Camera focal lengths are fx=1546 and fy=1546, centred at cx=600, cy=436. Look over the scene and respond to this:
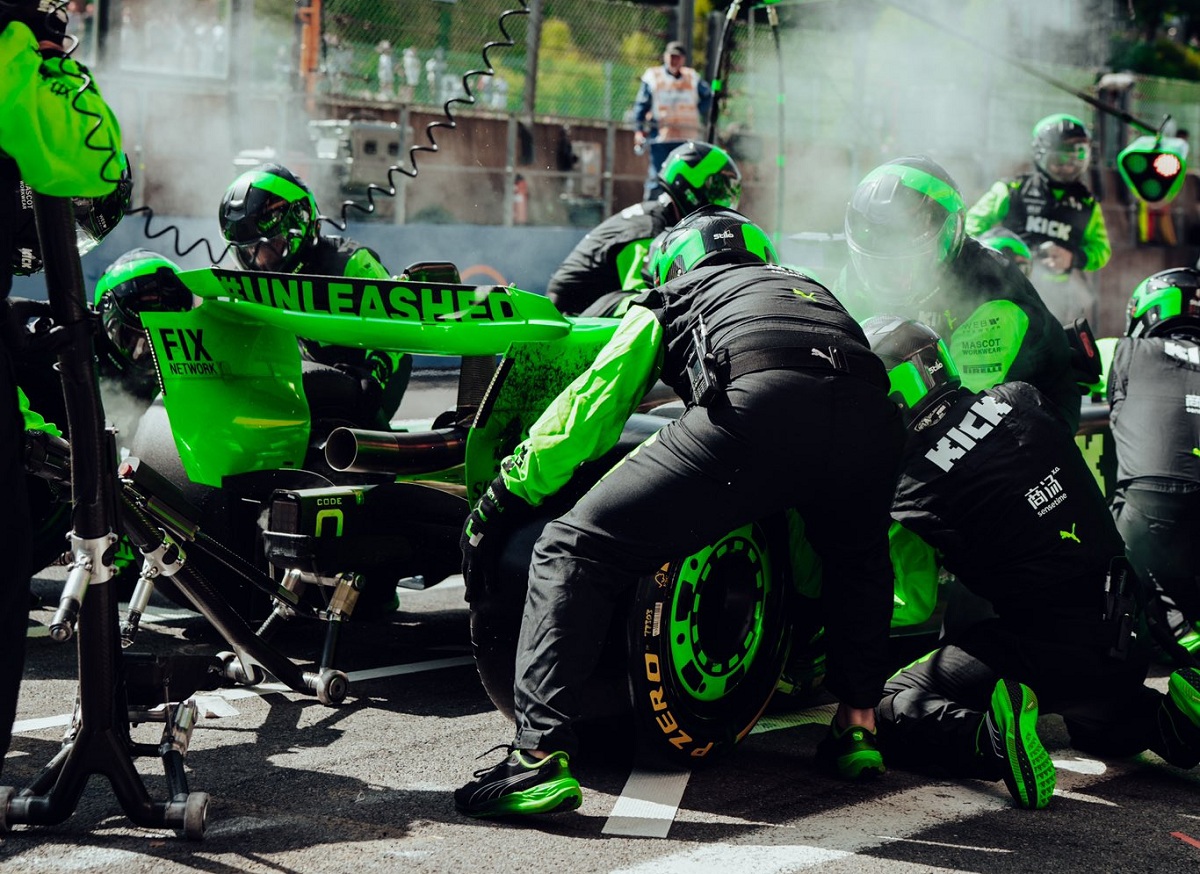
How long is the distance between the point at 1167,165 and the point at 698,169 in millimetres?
3165

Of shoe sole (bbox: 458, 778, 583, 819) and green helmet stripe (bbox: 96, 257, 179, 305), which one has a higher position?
green helmet stripe (bbox: 96, 257, 179, 305)

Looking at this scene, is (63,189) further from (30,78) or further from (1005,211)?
(1005,211)

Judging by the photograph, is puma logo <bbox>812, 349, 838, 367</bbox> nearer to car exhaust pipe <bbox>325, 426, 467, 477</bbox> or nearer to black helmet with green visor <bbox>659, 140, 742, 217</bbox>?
car exhaust pipe <bbox>325, 426, 467, 477</bbox>

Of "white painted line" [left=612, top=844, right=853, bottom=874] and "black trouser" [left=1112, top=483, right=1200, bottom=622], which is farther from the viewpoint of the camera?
"black trouser" [left=1112, top=483, right=1200, bottom=622]

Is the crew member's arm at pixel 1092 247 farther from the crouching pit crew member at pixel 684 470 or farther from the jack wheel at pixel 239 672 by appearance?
the jack wheel at pixel 239 672

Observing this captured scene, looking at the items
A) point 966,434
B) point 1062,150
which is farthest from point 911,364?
point 1062,150

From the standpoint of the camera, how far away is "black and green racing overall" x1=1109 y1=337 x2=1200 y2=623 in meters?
5.10

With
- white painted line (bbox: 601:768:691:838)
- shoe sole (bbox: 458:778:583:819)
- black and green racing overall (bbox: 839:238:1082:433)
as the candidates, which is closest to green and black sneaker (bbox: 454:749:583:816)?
shoe sole (bbox: 458:778:583:819)

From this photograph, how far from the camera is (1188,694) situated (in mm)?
4082

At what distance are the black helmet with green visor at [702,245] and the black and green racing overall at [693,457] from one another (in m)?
0.18

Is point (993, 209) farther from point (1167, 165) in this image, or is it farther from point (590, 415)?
point (590, 415)

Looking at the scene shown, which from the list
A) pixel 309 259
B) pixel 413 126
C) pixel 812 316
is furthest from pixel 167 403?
pixel 413 126

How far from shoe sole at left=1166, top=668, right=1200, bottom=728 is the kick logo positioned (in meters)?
0.83

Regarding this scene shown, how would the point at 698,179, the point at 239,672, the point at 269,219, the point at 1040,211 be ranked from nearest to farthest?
1. the point at 239,672
2. the point at 269,219
3. the point at 698,179
4. the point at 1040,211
